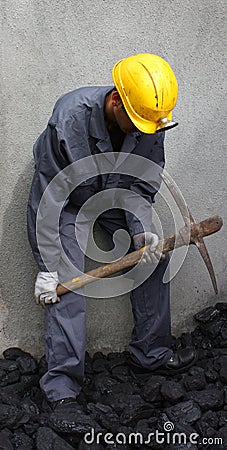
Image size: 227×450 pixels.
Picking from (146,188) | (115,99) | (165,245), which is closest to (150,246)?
(165,245)

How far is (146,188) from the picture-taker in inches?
113

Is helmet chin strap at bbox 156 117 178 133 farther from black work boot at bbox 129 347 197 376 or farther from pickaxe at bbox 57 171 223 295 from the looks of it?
black work boot at bbox 129 347 197 376

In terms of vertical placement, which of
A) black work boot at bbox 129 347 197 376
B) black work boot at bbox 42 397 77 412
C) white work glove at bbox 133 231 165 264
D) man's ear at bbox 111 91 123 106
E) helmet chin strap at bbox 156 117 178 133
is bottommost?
black work boot at bbox 129 347 197 376

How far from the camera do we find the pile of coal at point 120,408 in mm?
2578

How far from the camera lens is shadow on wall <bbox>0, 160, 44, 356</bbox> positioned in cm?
293

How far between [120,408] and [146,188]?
92 cm

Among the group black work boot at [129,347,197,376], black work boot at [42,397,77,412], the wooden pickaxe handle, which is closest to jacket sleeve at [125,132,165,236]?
the wooden pickaxe handle

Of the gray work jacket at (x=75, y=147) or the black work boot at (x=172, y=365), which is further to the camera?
the black work boot at (x=172, y=365)

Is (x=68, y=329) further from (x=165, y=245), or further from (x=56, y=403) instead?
(x=165, y=245)

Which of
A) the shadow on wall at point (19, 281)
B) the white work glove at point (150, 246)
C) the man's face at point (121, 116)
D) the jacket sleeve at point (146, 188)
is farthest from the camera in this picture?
the shadow on wall at point (19, 281)

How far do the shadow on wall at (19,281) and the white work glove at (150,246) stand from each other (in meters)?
0.50

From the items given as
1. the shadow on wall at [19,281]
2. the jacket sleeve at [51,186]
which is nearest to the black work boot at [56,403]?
the shadow on wall at [19,281]

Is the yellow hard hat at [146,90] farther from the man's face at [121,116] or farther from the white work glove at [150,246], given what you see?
the white work glove at [150,246]

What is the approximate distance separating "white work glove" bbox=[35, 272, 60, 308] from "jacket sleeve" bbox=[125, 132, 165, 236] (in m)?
0.41
